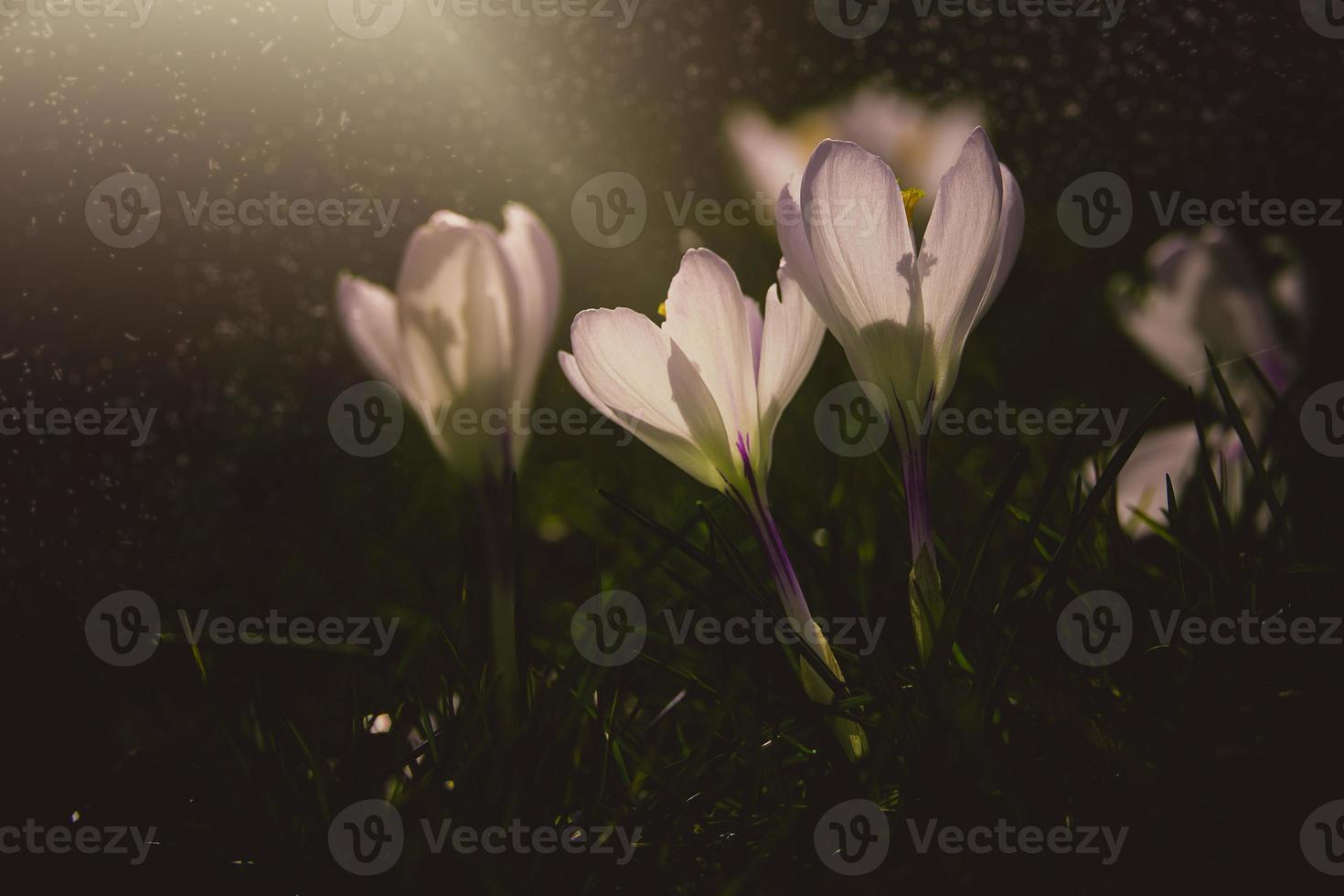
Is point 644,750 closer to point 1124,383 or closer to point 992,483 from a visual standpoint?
point 992,483

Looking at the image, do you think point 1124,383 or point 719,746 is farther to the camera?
point 1124,383

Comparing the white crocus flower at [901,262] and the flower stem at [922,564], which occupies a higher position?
the white crocus flower at [901,262]

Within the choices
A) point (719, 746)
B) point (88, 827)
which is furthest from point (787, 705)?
point (88, 827)

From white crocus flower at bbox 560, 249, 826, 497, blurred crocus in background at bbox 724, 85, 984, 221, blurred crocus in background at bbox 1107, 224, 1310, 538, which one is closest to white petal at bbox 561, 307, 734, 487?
white crocus flower at bbox 560, 249, 826, 497

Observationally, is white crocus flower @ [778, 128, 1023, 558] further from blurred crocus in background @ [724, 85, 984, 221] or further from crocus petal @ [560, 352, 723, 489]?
blurred crocus in background @ [724, 85, 984, 221]

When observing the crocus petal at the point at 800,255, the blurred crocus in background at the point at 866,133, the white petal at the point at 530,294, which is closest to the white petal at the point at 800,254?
the crocus petal at the point at 800,255

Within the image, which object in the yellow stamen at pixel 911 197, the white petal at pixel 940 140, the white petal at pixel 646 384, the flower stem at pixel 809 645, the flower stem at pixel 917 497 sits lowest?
the flower stem at pixel 809 645

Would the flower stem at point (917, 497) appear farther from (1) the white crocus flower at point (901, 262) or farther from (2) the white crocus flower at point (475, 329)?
(2) the white crocus flower at point (475, 329)
